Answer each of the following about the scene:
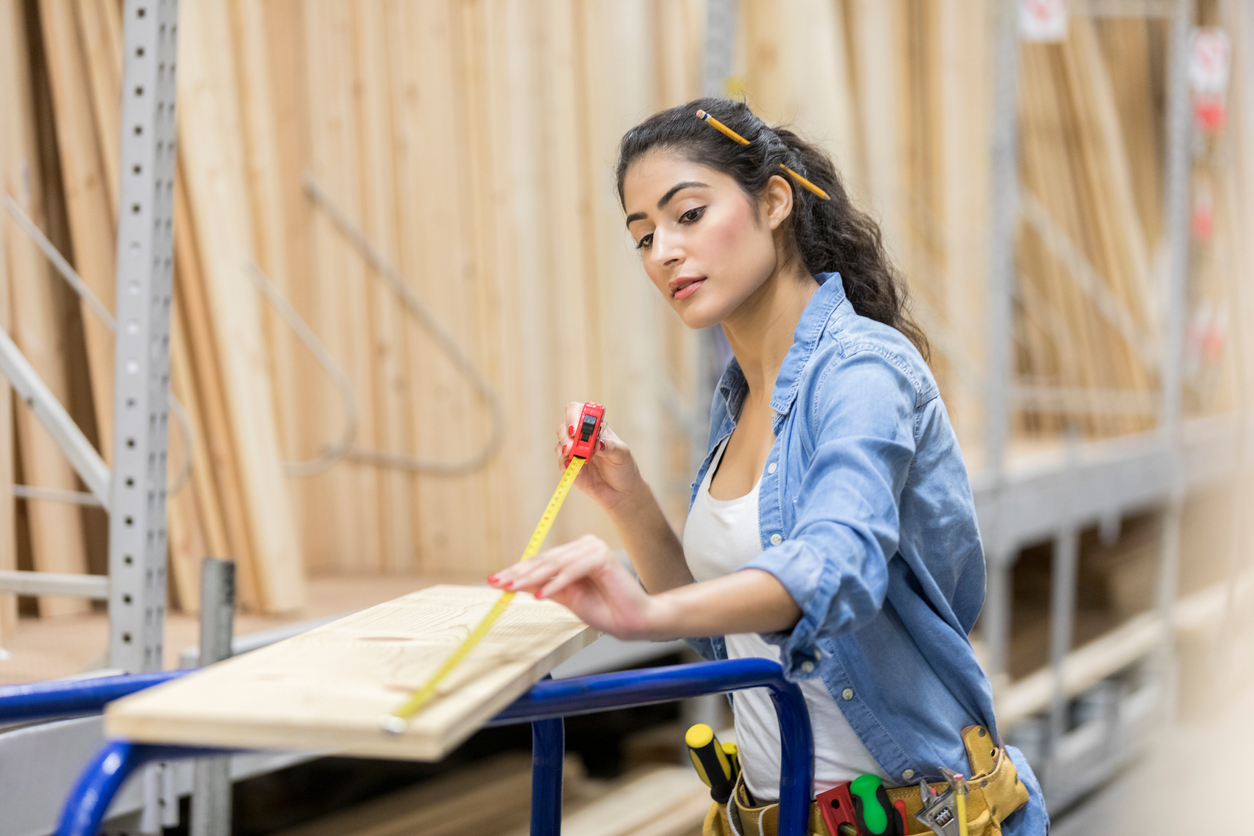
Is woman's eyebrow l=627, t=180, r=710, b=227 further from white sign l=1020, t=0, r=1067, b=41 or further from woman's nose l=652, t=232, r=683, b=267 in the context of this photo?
white sign l=1020, t=0, r=1067, b=41

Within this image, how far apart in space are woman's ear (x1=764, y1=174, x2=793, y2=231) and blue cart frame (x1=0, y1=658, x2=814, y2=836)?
0.53 m

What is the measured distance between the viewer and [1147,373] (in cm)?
660

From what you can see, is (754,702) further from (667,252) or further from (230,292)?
(230,292)

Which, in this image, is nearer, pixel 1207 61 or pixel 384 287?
pixel 384 287

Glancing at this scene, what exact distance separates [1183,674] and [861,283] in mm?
5020

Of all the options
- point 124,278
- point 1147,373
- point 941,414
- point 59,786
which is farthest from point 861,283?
point 1147,373

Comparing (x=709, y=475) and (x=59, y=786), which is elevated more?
(x=709, y=475)

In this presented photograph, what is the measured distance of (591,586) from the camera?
97cm

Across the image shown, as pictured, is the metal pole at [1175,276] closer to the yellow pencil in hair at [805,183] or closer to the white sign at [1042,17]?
the white sign at [1042,17]

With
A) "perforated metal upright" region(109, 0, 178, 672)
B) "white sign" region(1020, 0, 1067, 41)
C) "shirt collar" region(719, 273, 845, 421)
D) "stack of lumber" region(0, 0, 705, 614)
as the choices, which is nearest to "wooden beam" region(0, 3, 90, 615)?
"stack of lumber" region(0, 0, 705, 614)

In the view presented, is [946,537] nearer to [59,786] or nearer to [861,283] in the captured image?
[861,283]

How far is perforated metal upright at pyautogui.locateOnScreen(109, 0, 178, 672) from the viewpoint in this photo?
5.95ft

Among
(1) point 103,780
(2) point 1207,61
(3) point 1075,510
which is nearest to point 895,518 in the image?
(1) point 103,780

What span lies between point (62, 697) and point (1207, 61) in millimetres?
6488
